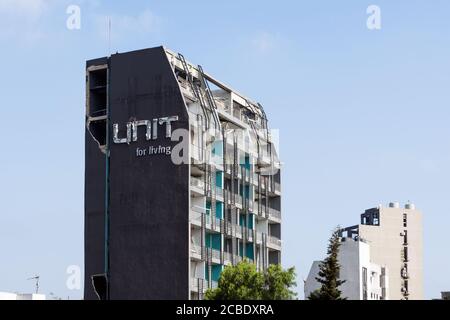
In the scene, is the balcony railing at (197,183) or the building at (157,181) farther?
the balcony railing at (197,183)

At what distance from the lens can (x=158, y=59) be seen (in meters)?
88.2

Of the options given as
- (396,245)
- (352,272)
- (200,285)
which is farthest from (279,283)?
(396,245)

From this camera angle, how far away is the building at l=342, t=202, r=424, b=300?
164250mm

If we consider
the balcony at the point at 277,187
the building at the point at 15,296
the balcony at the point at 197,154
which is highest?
the balcony at the point at 197,154

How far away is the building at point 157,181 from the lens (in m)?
86.1

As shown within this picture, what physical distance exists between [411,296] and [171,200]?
87114 millimetres

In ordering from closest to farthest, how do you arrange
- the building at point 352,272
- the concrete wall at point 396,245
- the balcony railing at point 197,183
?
the balcony railing at point 197,183
the building at point 352,272
the concrete wall at point 396,245

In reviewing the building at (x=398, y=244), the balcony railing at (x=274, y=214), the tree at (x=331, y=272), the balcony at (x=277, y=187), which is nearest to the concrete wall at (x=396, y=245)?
the building at (x=398, y=244)

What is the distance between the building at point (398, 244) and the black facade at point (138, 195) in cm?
7785

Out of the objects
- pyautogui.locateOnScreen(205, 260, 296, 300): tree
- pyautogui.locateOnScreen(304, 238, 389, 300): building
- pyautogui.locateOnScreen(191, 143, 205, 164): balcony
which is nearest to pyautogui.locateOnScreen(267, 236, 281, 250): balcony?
pyautogui.locateOnScreen(191, 143, 205, 164): balcony

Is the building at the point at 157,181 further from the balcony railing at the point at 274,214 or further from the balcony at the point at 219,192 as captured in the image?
the balcony railing at the point at 274,214

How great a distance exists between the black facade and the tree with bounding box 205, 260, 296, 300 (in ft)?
38.0

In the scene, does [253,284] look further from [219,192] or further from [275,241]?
[275,241]
